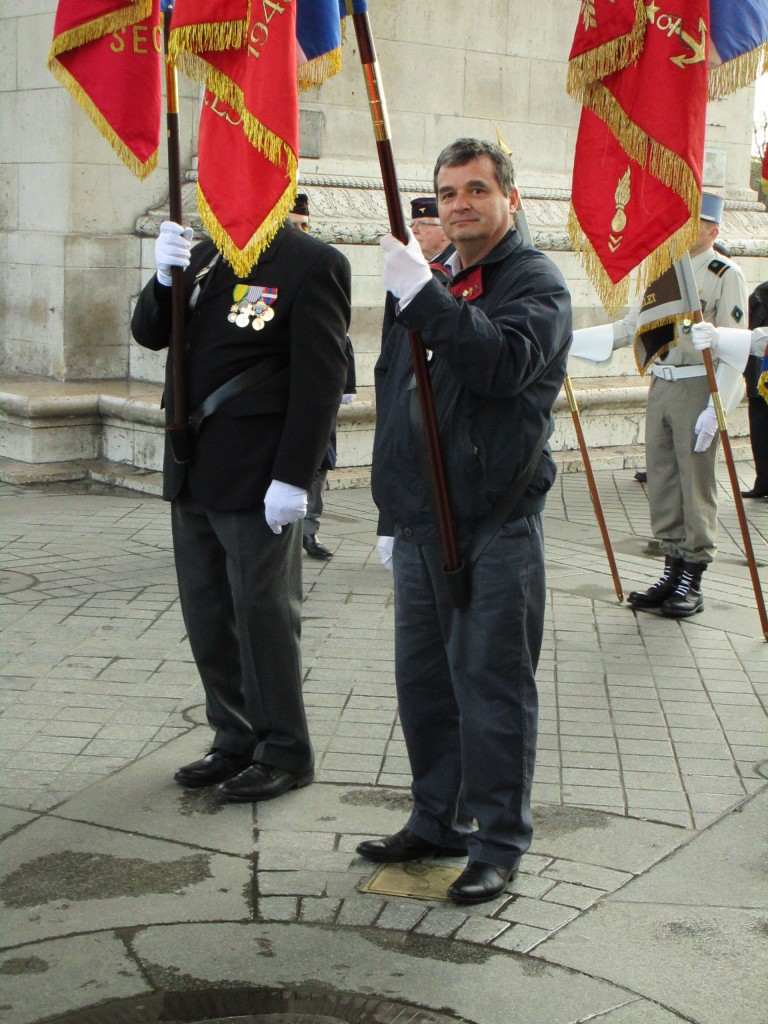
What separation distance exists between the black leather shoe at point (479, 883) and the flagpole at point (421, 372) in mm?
705

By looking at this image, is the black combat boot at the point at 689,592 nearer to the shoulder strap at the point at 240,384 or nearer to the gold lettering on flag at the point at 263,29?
the shoulder strap at the point at 240,384

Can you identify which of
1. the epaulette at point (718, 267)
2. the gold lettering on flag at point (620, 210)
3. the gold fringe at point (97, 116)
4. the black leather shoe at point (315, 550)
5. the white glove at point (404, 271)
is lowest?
the black leather shoe at point (315, 550)

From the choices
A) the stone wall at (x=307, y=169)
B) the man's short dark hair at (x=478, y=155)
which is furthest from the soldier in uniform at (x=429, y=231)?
the man's short dark hair at (x=478, y=155)

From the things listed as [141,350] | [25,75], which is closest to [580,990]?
[141,350]

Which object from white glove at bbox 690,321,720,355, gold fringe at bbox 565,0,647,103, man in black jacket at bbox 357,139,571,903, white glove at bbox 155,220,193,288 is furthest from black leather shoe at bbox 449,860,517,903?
white glove at bbox 690,321,720,355

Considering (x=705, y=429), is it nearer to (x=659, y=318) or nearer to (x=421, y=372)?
(x=659, y=318)

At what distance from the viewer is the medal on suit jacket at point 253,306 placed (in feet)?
14.0

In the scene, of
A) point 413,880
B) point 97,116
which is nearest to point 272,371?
point 97,116

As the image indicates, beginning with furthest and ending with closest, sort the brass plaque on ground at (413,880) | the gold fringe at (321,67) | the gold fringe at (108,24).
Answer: the gold fringe at (108,24), the gold fringe at (321,67), the brass plaque on ground at (413,880)

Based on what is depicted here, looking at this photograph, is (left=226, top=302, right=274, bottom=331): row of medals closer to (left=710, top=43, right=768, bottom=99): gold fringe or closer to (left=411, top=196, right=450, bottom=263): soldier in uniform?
(left=710, top=43, right=768, bottom=99): gold fringe

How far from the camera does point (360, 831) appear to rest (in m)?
4.17

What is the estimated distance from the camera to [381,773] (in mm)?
4633

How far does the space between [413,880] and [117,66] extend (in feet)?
9.18

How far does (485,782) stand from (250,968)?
2.63ft
